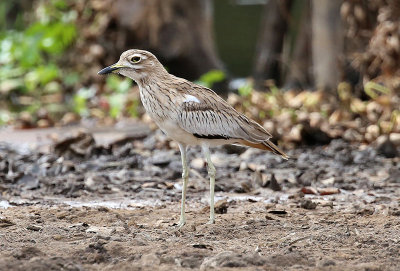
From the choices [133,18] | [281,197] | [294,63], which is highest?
[133,18]

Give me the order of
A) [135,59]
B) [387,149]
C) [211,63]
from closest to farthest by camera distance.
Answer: [135,59] < [387,149] < [211,63]

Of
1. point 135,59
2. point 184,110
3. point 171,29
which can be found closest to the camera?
point 184,110

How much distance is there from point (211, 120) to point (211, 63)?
616cm

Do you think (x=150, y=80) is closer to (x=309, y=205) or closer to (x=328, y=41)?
(x=309, y=205)

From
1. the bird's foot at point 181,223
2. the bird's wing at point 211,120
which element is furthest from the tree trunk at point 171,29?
the bird's foot at point 181,223

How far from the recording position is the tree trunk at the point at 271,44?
36.1ft

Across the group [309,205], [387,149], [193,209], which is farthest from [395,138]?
[193,209]

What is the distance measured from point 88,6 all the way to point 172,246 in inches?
312

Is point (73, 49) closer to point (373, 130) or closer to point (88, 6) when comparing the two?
point (88, 6)

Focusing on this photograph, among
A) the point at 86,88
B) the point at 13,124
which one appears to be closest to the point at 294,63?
the point at 86,88

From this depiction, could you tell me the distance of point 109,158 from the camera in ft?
23.5

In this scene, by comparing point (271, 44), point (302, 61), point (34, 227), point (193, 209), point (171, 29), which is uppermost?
point (171, 29)

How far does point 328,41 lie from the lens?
Answer: 9.18 meters

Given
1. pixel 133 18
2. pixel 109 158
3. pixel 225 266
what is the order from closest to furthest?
pixel 225 266
pixel 109 158
pixel 133 18
